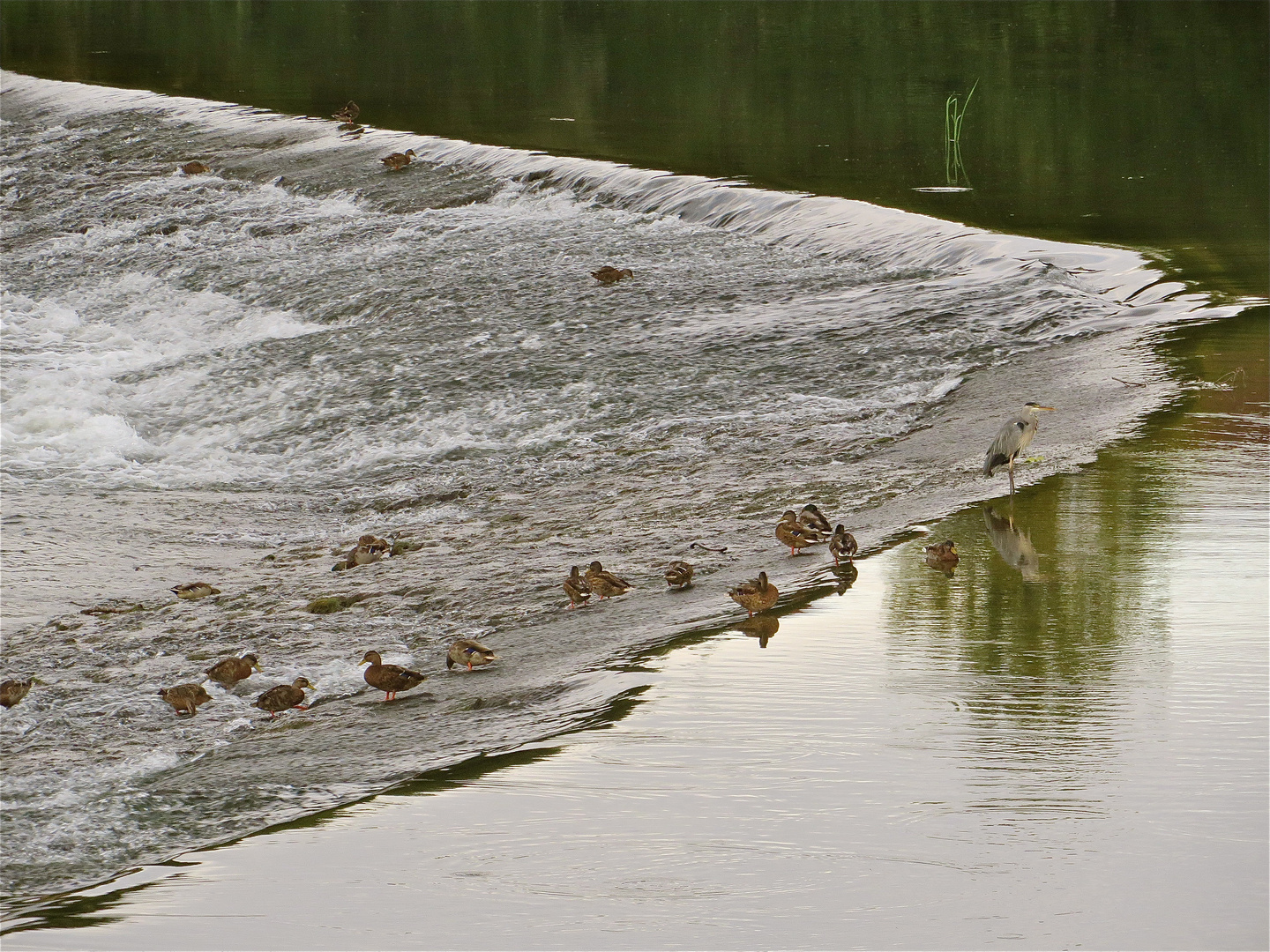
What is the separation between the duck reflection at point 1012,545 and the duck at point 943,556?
284mm

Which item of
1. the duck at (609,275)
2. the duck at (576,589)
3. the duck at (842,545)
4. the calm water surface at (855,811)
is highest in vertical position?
the duck at (609,275)

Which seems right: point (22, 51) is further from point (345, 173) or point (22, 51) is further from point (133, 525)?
→ point (133, 525)

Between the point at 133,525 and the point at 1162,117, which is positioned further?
the point at 1162,117

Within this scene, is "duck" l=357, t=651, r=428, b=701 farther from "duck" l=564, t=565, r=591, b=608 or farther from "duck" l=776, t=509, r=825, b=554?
"duck" l=776, t=509, r=825, b=554

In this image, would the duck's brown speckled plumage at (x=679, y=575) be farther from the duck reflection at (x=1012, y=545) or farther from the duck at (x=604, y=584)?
the duck reflection at (x=1012, y=545)

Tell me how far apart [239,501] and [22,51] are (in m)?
25.7

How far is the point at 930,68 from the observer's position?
26891 millimetres

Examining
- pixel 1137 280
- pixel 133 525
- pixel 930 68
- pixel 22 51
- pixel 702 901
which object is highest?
pixel 22 51

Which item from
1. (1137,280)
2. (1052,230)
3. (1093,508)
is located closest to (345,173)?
(1052,230)

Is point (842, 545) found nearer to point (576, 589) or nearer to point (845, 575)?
point (845, 575)

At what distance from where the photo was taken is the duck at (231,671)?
7.34 m

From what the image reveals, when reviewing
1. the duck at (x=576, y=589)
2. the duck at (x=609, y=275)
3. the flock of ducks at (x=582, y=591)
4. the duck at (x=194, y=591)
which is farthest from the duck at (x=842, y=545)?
the duck at (x=609, y=275)

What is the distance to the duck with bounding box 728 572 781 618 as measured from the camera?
686cm

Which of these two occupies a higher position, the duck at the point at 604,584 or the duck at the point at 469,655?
the duck at the point at 604,584
